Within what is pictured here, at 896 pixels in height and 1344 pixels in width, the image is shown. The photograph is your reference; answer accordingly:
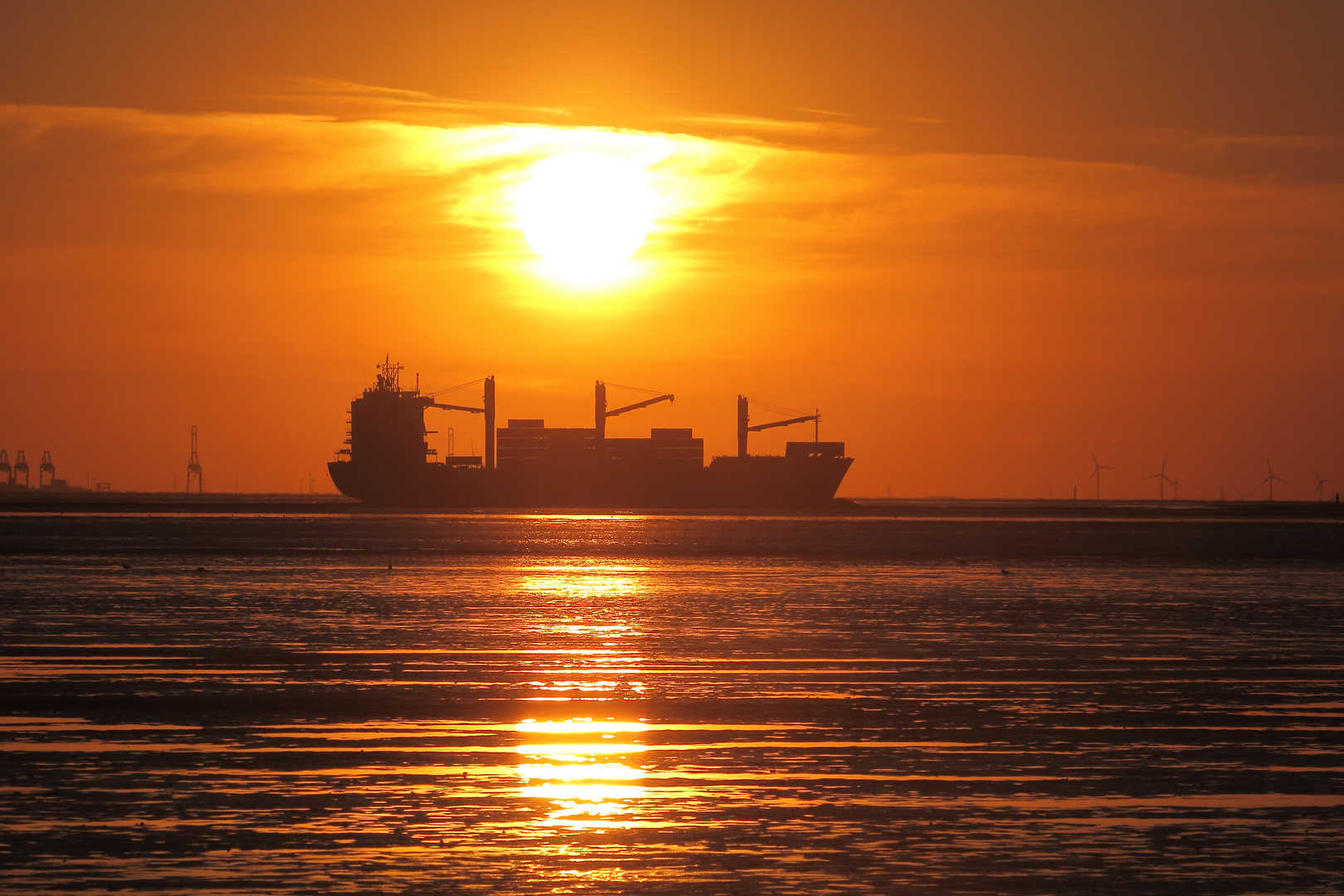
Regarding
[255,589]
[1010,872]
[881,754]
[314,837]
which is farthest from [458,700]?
[255,589]

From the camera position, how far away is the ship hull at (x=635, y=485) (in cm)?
19138

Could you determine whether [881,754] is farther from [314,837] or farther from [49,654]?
[49,654]

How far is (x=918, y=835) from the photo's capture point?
1009 cm

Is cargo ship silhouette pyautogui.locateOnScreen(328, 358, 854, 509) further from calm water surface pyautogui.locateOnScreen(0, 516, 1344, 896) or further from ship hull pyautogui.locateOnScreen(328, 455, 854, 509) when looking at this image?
calm water surface pyautogui.locateOnScreen(0, 516, 1344, 896)

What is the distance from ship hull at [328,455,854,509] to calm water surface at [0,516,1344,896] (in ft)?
517

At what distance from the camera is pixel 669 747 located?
13.8 meters

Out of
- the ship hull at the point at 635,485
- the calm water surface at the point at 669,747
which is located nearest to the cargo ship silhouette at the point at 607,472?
the ship hull at the point at 635,485

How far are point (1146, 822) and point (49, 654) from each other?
17872mm

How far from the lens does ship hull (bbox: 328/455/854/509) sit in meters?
191

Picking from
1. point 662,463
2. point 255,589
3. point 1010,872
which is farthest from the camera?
point 662,463

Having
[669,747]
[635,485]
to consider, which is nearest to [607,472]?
[635,485]

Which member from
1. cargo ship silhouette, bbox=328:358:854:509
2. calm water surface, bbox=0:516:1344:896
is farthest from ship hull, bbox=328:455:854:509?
calm water surface, bbox=0:516:1344:896

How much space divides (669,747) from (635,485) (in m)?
180

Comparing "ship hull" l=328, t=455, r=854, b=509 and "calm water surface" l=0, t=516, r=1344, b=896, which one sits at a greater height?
"ship hull" l=328, t=455, r=854, b=509
